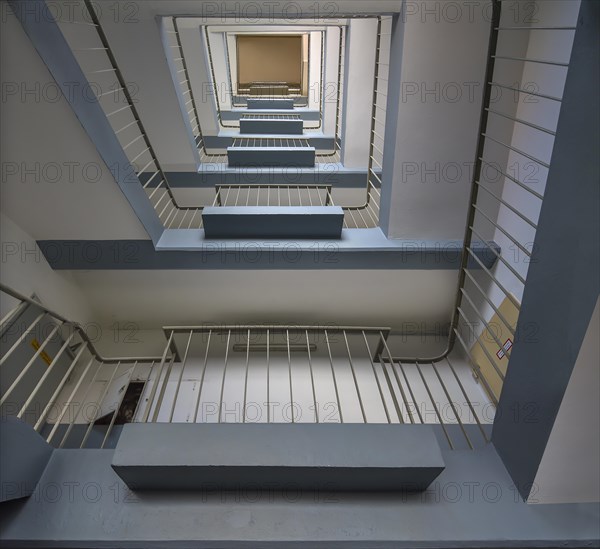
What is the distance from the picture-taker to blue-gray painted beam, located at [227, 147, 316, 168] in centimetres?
309

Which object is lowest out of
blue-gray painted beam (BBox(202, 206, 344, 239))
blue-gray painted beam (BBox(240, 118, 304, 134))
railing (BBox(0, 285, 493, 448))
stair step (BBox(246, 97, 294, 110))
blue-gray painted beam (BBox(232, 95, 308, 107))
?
railing (BBox(0, 285, 493, 448))

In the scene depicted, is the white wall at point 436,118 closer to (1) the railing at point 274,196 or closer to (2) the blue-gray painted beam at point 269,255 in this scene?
(2) the blue-gray painted beam at point 269,255

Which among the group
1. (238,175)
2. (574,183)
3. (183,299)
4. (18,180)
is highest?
(574,183)

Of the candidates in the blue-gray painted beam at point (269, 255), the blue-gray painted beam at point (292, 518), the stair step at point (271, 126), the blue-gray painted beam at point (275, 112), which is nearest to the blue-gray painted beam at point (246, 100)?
the blue-gray painted beam at point (275, 112)

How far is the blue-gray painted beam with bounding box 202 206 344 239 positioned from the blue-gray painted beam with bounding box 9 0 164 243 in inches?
15.2

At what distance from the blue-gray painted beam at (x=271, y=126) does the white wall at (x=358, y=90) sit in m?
0.87

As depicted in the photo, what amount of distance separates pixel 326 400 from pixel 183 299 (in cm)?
105

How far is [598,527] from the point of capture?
2.93 feet

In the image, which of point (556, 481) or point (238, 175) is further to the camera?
point (238, 175)

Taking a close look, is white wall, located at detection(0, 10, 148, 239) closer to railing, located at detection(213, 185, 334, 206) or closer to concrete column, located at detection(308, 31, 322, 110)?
railing, located at detection(213, 185, 334, 206)

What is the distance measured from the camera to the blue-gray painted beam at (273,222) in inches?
78.6

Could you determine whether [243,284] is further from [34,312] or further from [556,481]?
[556,481]

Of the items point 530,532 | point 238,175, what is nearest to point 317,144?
point 238,175

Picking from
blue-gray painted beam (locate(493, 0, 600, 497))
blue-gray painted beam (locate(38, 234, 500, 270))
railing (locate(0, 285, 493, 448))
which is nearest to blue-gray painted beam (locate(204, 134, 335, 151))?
blue-gray painted beam (locate(38, 234, 500, 270))
